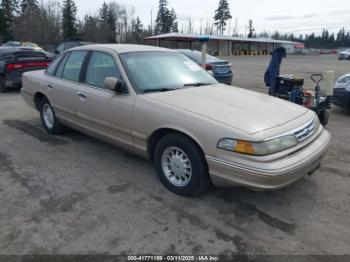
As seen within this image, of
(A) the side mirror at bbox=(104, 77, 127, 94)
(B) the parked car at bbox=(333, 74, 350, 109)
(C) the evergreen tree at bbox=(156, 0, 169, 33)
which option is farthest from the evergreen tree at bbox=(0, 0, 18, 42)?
(A) the side mirror at bbox=(104, 77, 127, 94)

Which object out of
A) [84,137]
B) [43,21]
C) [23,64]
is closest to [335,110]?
[84,137]

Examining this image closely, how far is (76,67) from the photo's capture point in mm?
5227

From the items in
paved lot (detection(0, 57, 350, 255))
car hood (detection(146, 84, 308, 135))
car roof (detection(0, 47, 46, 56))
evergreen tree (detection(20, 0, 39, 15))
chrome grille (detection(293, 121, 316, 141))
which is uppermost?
evergreen tree (detection(20, 0, 39, 15))

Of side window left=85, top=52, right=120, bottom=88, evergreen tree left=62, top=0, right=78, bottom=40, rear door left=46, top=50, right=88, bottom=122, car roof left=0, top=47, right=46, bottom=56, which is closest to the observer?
side window left=85, top=52, right=120, bottom=88

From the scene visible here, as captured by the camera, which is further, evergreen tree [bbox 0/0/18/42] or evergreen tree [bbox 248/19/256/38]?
evergreen tree [bbox 248/19/256/38]

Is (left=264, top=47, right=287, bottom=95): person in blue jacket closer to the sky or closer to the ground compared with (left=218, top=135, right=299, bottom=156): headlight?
closer to the sky

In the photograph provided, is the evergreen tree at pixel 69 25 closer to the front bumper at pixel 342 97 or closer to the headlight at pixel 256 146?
the front bumper at pixel 342 97

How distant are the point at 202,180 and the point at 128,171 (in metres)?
1.32

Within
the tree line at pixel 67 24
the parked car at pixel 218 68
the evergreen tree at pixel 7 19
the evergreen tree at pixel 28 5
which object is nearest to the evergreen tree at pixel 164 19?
the tree line at pixel 67 24

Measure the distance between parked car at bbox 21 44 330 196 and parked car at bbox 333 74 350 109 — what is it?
4080mm

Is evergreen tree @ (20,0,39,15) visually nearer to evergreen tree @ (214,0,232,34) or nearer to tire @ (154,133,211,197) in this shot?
evergreen tree @ (214,0,232,34)

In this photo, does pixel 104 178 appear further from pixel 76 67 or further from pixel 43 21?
pixel 43 21

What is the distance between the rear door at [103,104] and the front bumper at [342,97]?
220 inches

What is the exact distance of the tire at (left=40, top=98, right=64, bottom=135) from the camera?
5.92 m
